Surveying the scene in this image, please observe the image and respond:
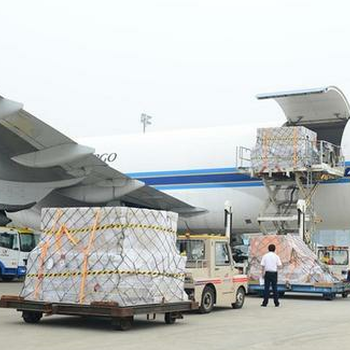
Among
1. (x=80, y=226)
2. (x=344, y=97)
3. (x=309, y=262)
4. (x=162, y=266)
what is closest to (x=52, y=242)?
(x=80, y=226)

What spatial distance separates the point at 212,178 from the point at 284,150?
2.59 m

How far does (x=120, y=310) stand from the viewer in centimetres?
1109

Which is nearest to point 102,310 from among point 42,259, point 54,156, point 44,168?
point 42,259

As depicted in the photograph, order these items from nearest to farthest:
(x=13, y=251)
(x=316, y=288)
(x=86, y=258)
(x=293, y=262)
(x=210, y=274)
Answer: (x=86, y=258) < (x=210, y=274) < (x=316, y=288) < (x=293, y=262) < (x=13, y=251)

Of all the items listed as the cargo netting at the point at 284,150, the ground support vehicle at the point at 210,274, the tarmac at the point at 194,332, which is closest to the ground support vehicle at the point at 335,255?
the cargo netting at the point at 284,150

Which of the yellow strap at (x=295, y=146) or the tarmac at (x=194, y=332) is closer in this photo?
the tarmac at (x=194, y=332)

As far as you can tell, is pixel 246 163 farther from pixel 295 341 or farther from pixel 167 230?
pixel 295 341

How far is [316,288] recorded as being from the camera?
1906cm

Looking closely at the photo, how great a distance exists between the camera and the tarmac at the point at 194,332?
32.7 ft

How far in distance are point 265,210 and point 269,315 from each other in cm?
728

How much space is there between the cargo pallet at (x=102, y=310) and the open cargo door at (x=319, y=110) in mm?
9658

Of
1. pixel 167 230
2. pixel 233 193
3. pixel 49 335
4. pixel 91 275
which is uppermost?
pixel 233 193

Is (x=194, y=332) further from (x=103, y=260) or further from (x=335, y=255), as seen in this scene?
(x=335, y=255)

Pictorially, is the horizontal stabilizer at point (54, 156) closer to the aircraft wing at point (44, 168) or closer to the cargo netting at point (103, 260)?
the aircraft wing at point (44, 168)
